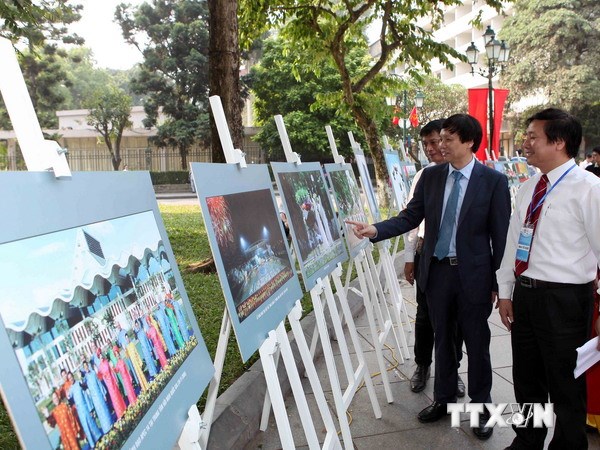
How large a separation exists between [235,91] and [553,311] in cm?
444

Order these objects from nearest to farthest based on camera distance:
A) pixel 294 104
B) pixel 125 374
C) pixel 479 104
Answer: pixel 125 374 → pixel 479 104 → pixel 294 104

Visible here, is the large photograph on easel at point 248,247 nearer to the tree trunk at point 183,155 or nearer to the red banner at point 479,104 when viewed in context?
the red banner at point 479,104

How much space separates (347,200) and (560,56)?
1379 inches

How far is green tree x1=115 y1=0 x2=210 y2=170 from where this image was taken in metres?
30.1

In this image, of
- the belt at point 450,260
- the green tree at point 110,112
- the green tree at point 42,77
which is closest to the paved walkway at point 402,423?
the belt at point 450,260

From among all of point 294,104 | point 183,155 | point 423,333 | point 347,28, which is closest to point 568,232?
point 423,333

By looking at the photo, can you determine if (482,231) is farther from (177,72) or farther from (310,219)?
(177,72)

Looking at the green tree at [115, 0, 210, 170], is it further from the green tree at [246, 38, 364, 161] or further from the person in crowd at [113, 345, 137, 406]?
the person in crowd at [113, 345, 137, 406]

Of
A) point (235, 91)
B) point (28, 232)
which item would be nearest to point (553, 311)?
point (28, 232)

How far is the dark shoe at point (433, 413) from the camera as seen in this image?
349 cm

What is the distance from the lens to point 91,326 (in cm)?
129

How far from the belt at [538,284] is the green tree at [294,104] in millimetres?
26260

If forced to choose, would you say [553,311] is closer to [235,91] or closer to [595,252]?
[595,252]

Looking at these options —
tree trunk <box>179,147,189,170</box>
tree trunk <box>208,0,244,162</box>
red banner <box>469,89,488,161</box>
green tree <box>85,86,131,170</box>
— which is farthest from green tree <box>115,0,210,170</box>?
tree trunk <box>208,0,244,162</box>
